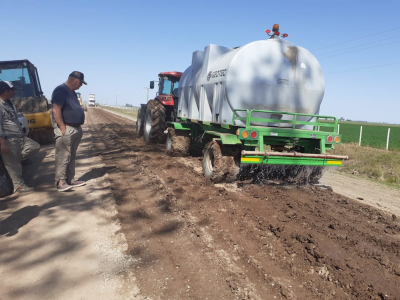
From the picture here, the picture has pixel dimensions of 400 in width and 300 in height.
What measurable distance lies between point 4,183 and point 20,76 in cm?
680

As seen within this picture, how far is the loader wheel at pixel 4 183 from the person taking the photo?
4652mm

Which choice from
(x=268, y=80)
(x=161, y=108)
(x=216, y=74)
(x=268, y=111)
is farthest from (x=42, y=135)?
(x=268, y=111)

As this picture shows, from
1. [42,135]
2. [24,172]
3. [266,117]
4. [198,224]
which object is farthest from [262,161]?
[42,135]

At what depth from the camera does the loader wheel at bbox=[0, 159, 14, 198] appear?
15.3ft

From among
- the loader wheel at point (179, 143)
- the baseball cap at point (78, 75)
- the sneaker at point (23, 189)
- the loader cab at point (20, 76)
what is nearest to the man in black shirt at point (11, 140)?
the sneaker at point (23, 189)

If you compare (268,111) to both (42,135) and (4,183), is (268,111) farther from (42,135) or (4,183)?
(42,135)

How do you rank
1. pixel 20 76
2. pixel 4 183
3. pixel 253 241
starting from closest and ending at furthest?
pixel 253 241 → pixel 4 183 → pixel 20 76

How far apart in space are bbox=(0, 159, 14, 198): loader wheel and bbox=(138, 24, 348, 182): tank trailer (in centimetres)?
344

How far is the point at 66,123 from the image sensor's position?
5016 millimetres

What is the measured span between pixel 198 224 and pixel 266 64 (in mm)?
3504

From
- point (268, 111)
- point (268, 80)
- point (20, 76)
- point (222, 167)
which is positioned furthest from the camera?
point (20, 76)

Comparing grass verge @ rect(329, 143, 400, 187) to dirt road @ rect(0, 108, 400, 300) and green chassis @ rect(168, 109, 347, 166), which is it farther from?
green chassis @ rect(168, 109, 347, 166)

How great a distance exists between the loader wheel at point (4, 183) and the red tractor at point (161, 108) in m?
5.55

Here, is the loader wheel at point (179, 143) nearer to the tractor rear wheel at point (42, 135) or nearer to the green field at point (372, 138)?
the tractor rear wheel at point (42, 135)
